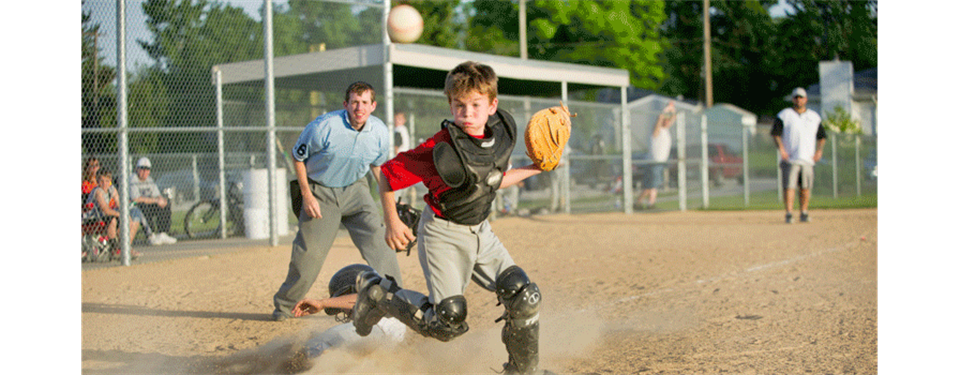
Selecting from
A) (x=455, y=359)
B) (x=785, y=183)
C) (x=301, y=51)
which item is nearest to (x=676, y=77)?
(x=785, y=183)

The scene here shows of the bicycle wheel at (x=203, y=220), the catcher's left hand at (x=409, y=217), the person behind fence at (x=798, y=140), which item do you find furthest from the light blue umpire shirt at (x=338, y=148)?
the person behind fence at (x=798, y=140)

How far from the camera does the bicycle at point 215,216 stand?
34.1 ft

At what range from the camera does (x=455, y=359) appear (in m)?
4.43

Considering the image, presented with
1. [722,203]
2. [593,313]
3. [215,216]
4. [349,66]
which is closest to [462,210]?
[593,313]

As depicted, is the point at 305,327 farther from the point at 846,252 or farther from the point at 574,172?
the point at 574,172

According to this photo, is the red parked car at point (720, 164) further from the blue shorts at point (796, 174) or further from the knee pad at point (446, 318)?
the knee pad at point (446, 318)

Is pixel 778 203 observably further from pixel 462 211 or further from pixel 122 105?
pixel 462 211

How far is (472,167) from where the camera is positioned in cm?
358

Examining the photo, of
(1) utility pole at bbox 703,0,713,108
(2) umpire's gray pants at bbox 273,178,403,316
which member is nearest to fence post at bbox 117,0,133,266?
(2) umpire's gray pants at bbox 273,178,403,316

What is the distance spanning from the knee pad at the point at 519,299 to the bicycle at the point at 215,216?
25.5 feet

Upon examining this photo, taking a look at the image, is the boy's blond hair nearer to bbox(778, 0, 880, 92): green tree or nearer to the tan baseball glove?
the tan baseball glove

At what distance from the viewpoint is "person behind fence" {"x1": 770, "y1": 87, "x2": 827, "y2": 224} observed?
11195 millimetres

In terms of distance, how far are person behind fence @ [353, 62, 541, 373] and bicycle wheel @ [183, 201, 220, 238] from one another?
7.41m

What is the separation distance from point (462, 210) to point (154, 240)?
23.3 feet
